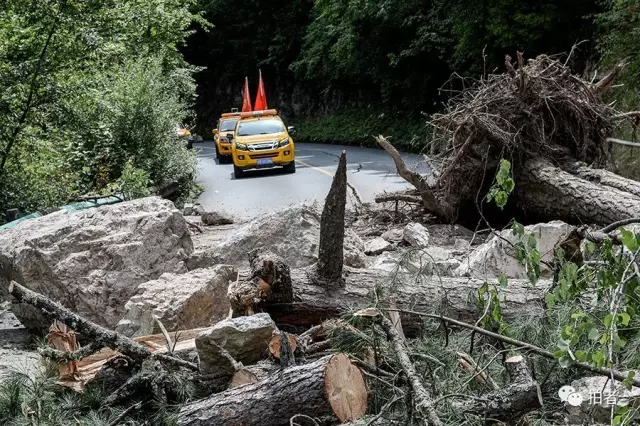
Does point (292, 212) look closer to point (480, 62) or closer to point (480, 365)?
point (480, 365)

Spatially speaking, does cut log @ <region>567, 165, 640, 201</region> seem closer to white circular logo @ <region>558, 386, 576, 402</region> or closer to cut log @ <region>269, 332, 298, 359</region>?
cut log @ <region>269, 332, 298, 359</region>

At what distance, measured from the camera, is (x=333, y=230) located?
5914mm

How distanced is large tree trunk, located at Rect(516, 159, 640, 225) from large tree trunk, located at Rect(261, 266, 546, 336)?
3.00 meters

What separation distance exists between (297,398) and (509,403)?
1046mm

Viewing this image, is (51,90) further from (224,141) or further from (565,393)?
(224,141)

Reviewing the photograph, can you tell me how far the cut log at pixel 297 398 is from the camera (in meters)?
4.28

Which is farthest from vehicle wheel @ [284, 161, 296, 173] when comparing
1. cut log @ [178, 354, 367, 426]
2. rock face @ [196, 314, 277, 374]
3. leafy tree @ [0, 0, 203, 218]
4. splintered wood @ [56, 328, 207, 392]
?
cut log @ [178, 354, 367, 426]

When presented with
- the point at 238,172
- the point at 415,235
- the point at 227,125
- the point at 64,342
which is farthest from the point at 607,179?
the point at 227,125

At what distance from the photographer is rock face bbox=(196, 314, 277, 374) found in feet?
16.6

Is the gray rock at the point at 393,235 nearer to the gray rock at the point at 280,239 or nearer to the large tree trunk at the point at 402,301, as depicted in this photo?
the gray rock at the point at 280,239

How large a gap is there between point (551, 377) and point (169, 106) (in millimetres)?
14314

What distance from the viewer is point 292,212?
8023 millimetres

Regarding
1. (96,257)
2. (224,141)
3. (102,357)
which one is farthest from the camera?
(224,141)

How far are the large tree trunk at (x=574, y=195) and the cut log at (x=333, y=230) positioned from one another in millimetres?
3698
